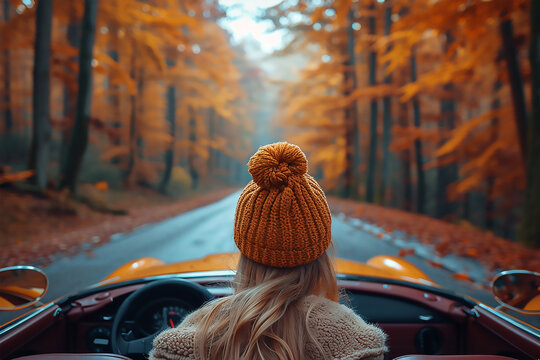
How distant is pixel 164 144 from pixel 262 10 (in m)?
11.4

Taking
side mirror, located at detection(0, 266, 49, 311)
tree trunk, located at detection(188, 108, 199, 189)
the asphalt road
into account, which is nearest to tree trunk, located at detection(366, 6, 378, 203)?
the asphalt road

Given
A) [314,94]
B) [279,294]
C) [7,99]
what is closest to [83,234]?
[279,294]

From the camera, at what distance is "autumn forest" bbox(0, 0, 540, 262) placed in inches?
366

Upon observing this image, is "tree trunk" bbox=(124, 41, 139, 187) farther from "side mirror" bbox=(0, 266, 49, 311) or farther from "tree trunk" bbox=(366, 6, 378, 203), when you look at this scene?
"side mirror" bbox=(0, 266, 49, 311)

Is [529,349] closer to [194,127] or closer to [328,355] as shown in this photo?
[328,355]

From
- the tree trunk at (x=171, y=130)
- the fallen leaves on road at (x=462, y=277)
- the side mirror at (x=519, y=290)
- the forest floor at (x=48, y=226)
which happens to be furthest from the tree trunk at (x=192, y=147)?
the side mirror at (x=519, y=290)

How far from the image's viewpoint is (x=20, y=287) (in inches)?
83.4

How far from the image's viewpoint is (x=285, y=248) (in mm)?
1277

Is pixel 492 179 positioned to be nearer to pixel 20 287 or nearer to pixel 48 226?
pixel 48 226

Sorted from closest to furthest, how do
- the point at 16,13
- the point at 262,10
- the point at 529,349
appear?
the point at 529,349
the point at 16,13
the point at 262,10

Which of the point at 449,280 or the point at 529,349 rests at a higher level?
the point at 529,349

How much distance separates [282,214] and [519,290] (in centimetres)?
174

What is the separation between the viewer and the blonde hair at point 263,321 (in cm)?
117

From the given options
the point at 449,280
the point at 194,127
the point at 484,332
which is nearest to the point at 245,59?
the point at 194,127
